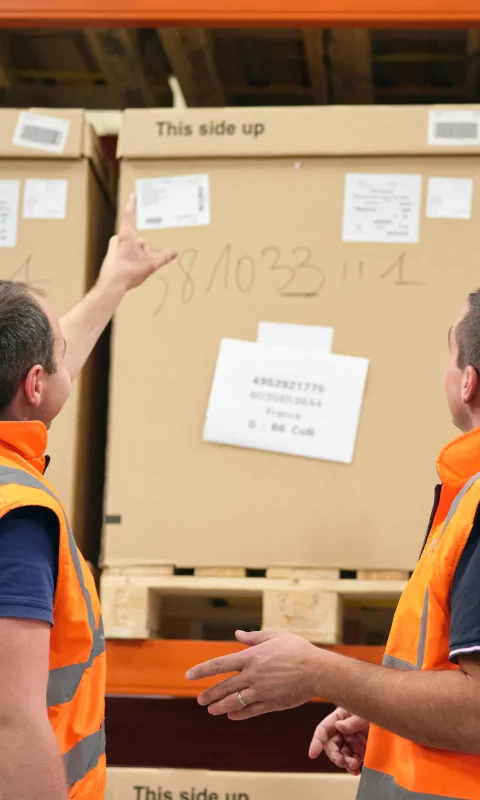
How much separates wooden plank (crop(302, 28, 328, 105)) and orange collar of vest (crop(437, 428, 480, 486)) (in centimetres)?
164

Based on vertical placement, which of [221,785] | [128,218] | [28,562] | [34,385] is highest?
[128,218]

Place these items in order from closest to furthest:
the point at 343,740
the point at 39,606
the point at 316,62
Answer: the point at 39,606 < the point at 343,740 < the point at 316,62

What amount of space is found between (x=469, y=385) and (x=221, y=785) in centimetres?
124

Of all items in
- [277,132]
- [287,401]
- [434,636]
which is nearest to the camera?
[434,636]

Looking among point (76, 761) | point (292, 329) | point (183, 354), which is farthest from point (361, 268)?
point (76, 761)

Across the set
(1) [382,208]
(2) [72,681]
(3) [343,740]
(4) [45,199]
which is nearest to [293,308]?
(1) [382,208]

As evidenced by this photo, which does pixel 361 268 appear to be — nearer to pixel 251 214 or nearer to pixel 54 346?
pixel 251 214

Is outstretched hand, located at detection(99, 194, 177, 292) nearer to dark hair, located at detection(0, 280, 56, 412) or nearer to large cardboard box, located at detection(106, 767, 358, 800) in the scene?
dark hair, located at detection(0, 280, 56, 412)

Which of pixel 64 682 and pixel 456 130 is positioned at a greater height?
pixel 456 130

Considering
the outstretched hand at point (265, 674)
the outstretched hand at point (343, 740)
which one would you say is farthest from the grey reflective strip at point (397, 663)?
the outstretched hand at point (343, 740)

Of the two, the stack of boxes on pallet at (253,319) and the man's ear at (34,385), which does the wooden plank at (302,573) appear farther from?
the man's ear at (34,385)

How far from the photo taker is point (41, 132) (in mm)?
2891

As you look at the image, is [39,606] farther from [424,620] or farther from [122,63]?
[122,63]
